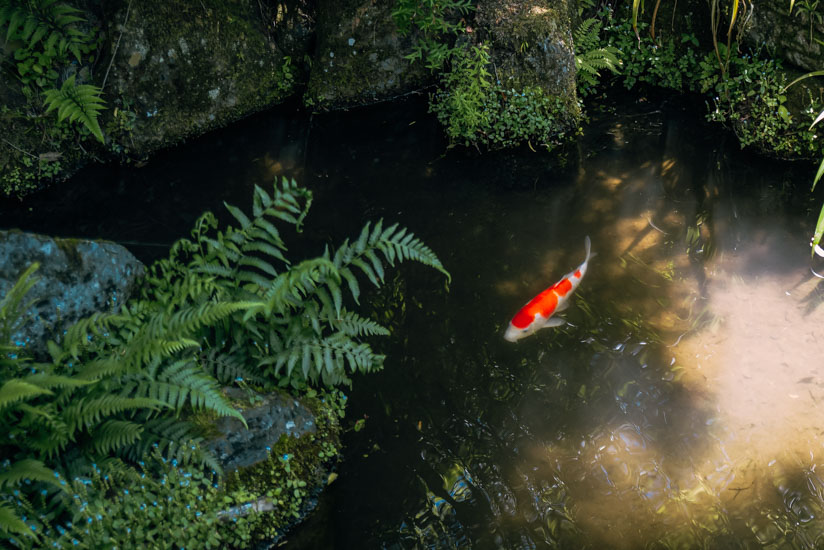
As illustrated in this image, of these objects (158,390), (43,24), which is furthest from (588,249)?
(43,24)

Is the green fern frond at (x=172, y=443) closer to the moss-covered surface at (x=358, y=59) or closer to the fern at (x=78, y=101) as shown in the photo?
the fern at (x=78, y=101)

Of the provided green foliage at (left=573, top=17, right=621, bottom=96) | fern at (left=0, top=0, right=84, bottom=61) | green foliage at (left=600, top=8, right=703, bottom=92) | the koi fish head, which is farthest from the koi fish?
fern at (left=0, top=0, right=84, bottom=61)

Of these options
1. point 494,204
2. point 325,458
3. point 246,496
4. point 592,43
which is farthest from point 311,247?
point 592,43

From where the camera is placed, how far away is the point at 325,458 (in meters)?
4.38

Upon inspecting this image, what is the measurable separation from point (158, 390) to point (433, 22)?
16.1ft

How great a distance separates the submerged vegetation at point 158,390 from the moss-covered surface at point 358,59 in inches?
145

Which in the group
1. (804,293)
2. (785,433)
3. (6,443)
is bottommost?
(785,433)

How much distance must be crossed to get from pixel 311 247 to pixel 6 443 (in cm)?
300

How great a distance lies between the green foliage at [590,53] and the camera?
23.2 feet

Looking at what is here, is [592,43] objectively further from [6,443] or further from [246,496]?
[6,443]

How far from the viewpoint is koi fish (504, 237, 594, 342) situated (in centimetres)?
507

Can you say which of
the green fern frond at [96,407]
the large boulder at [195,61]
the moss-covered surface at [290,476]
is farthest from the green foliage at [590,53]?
the green fern frond at [96,407]

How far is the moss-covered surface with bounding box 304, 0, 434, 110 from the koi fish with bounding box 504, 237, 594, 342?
3.70 meters

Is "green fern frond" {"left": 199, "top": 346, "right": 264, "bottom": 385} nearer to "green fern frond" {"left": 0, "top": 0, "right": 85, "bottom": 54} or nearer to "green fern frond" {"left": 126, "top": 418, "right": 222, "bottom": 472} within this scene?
"green fern frond" {"left": 126, "top": 418, "right": 222, "bottom": 472}
